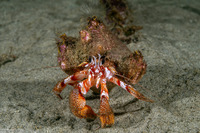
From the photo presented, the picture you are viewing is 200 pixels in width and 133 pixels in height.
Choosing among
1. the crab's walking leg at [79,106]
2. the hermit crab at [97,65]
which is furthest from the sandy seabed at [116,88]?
the hermit crab at [97,65]

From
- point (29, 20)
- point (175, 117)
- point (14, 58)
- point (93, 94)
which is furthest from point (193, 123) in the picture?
point (29, 20)

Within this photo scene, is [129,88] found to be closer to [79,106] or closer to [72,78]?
[79,106]

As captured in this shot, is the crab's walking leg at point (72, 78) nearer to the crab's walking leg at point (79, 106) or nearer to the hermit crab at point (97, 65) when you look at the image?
the hermit crab at point (97, 65)

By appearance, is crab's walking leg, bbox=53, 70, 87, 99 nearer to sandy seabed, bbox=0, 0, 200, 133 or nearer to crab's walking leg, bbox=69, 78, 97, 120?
crab's walking leg, bbox=69, 78, 97, 120

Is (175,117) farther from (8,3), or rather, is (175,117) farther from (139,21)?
(8,3)

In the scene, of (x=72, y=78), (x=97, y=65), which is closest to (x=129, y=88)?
(x=97, y=65)
